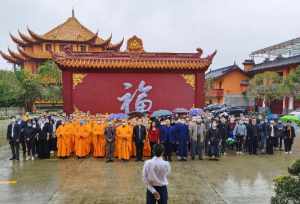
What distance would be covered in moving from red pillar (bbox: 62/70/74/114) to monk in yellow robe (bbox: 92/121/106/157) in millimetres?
3424

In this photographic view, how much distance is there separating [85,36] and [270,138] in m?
36.3

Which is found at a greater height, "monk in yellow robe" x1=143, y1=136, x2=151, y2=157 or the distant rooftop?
the distant rooftop

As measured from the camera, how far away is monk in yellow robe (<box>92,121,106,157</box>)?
13.7 metres

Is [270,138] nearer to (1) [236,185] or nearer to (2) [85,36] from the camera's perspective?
(1) [236,185]

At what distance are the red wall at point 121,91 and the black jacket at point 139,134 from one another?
13.4ft

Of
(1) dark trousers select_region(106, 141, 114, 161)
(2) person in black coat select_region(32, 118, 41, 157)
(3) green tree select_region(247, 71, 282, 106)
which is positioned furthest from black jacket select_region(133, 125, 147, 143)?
(3) green tree select_region(247, 71, 282, 106)

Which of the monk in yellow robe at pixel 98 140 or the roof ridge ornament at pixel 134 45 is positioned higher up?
the roof ridge ornament at pixel 134 45

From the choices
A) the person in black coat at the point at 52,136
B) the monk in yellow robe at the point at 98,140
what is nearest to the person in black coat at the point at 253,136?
the monk in yellow robe at the point at 98,140

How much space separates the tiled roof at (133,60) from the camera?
54.3 ft

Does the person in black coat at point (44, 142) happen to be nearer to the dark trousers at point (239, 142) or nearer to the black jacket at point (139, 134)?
the black jacket at point (139, 134)

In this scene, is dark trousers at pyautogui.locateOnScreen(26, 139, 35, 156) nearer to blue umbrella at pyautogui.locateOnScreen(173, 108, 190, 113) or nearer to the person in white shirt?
blue umbrella at pyautogui.locateOnScreen(173, 108, 190, 113)

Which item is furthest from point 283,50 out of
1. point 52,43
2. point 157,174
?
point 157,174

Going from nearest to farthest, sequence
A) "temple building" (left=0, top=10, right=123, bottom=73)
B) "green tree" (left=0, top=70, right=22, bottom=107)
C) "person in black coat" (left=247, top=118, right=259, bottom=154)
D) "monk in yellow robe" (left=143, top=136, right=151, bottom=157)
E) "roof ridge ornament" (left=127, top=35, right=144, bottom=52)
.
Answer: "monk in yellow robe" (left=143, top=136, right=151, bottom=157), "person in black coat" (left=247, top=118, right=259, bottom=154), "roof ridge ornament" (left=127, top=35, right=144, bottom=52), "green tree" (left=0, top=70, right=22, bottom=107), "temple building" (left=0, top=10, right=123, bottom=73)

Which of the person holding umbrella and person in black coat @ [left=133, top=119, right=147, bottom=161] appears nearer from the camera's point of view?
person in black coat @ [left=133, top=119, right=147, bottom=161]
